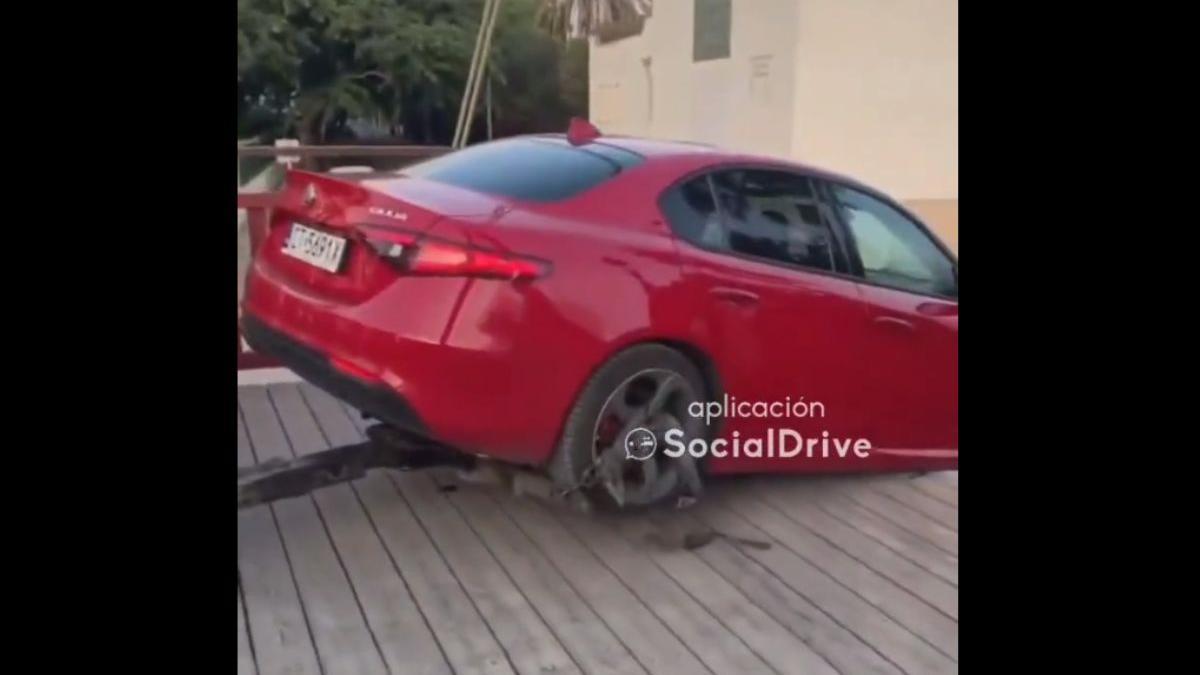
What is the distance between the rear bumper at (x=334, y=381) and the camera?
2709 mm

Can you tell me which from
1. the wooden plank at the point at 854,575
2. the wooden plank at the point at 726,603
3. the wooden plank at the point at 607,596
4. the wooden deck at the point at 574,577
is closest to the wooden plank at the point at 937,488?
the wooden deck at the point at 574,577

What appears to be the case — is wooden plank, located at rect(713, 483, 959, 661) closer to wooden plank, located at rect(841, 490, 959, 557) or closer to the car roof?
wooden plank, located at rect(841, 490, 959, 557)

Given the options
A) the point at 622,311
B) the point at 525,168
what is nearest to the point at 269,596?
the point at 622,311

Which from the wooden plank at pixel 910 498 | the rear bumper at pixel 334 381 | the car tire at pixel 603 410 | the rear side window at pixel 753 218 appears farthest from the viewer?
the wooden plank at pixel 910 498

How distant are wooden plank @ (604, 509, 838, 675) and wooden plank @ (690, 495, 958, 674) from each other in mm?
102

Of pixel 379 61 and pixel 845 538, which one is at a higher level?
pixel 379 61

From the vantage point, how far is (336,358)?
2738 millimetres

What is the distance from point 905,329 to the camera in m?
2.96

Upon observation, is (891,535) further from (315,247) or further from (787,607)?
(315,247)

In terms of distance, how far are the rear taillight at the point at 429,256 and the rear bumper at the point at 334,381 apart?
0.29 metres

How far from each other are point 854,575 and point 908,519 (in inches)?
9.3

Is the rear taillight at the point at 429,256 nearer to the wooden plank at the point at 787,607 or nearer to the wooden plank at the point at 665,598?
the wooden plank at the point at 665,598
